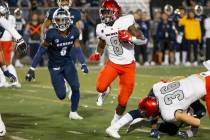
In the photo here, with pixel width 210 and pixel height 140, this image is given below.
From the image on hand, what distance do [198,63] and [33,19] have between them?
211 inches

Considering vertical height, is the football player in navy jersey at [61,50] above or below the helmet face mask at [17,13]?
above

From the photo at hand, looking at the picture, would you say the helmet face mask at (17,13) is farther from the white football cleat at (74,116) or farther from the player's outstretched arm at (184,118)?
the player's outstretched arm at (184,118)

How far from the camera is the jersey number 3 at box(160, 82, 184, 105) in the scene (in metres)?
7.95

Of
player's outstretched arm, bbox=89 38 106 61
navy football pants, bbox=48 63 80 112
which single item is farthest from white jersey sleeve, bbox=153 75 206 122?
navy football pants, bbox=48 63 80 112

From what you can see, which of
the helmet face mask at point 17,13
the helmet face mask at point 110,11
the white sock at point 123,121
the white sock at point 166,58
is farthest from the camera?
the white sock at point 166,58

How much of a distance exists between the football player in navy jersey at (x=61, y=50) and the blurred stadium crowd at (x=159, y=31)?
30.8 ft

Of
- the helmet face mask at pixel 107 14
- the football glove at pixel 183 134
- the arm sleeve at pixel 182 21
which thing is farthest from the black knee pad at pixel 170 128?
the arm sleeve at pixel 182 21

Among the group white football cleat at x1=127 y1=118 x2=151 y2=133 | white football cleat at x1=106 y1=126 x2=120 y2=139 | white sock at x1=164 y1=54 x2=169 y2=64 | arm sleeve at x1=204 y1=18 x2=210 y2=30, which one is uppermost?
white football cleat at x1=127 y1=118 x2=151 y2=133

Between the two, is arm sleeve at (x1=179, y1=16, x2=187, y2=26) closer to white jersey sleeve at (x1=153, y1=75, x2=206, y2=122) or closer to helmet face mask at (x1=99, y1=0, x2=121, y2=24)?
helmet face mask at (x1=99, y1=0, x2=121, y2=24)

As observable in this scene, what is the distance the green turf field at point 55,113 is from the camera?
8594 mm

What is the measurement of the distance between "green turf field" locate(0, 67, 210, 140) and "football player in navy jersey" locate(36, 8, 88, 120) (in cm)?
49

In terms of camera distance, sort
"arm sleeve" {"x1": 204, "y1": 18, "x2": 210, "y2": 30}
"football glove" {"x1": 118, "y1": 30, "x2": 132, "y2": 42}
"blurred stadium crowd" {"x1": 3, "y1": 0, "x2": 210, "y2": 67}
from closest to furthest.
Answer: "football glove" {"x1": 118, "y1": 30, "x2": 132, "y2": 42}, "blurred stadium crowd" {"x1": 3, "y1": 0, "x2": 210, "y2": 67}, "arm sleeve" {"x1": 204, "y1": 18, "x2": 210, "y2": 30}

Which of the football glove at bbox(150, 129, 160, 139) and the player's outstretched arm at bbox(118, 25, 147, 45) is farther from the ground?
the player's outstretched arm at bbox(118, 25, 147, 45)

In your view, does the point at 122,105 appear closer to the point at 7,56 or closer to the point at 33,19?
the point at 7,56
